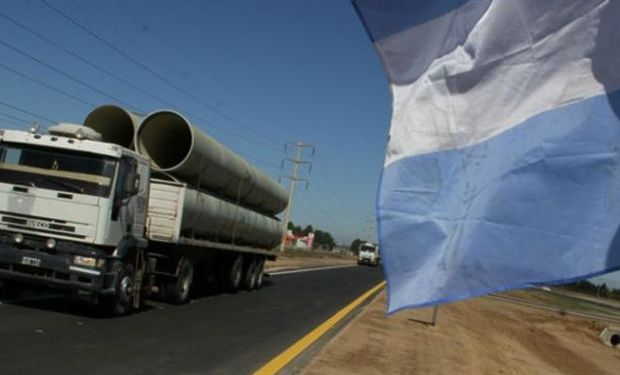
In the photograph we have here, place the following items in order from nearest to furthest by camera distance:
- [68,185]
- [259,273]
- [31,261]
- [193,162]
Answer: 1. [31,261]
2. [68,185]
3. [193,162]
4. [259,273]

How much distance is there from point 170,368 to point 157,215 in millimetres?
7386

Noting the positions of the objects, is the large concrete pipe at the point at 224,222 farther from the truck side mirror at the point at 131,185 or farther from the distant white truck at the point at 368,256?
the distant white truck at the point at 368,256

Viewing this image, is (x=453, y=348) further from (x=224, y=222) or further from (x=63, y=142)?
(x=63, y=142)

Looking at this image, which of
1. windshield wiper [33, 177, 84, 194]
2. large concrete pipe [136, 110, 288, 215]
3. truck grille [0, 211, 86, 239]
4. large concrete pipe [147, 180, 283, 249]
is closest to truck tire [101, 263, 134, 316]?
truck grille [0, 211, 86, 239]

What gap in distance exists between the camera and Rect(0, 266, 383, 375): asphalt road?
927 cm

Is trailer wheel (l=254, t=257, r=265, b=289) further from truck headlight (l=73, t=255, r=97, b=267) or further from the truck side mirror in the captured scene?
truck headlight (l=73, t=255, r=97, b=267)

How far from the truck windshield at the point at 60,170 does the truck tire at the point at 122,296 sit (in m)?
1.53

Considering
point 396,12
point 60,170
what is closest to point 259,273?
point 60,170

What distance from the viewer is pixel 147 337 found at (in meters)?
11.9

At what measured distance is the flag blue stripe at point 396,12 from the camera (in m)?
4.10

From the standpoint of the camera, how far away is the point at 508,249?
380cm

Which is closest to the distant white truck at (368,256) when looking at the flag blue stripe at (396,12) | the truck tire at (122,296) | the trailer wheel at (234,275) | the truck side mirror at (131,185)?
the trailer wheel at (234,275)

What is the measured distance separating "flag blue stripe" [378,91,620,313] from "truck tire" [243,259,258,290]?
20.0 meters

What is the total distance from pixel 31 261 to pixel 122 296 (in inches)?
64.1
